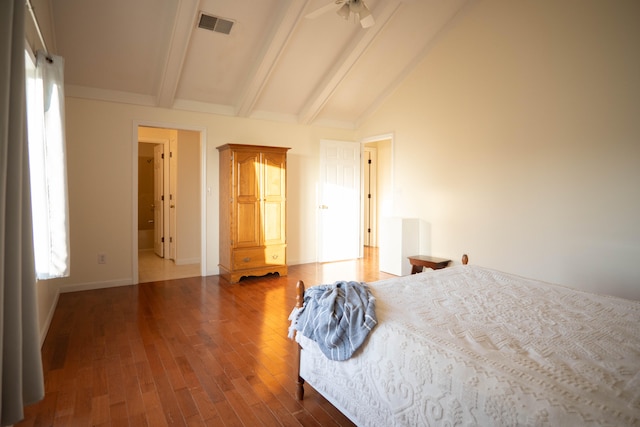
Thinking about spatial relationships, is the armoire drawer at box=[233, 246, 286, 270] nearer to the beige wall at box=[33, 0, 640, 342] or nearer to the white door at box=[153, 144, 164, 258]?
the beige wall at box=[33, 0, 640, 342]

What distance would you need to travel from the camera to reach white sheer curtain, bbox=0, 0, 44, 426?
127 centimetres

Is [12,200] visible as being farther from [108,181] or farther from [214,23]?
[108,181]

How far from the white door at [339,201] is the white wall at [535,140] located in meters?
1.39

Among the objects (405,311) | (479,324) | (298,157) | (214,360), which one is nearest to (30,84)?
(214,360)

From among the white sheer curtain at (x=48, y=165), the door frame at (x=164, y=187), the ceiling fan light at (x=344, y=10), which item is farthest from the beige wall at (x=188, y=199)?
the ceiling fan light at (x=344, y=10)

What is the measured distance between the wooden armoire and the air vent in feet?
4.53

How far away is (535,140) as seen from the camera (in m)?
3.89

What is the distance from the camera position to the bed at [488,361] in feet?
3.93

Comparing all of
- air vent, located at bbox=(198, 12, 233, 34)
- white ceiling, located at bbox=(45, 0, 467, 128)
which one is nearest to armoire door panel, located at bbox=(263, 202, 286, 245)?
white ceiling, located at bbox=(45, 0, 467, 128)

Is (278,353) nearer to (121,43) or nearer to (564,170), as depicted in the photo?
(564,170)

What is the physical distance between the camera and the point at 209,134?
5.25 metres

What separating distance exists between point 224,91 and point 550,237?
4.40m

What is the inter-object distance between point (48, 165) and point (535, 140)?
4.46 m

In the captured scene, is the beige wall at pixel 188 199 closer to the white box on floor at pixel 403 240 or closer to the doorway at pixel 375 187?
the white box on floor at pixel 403 240
